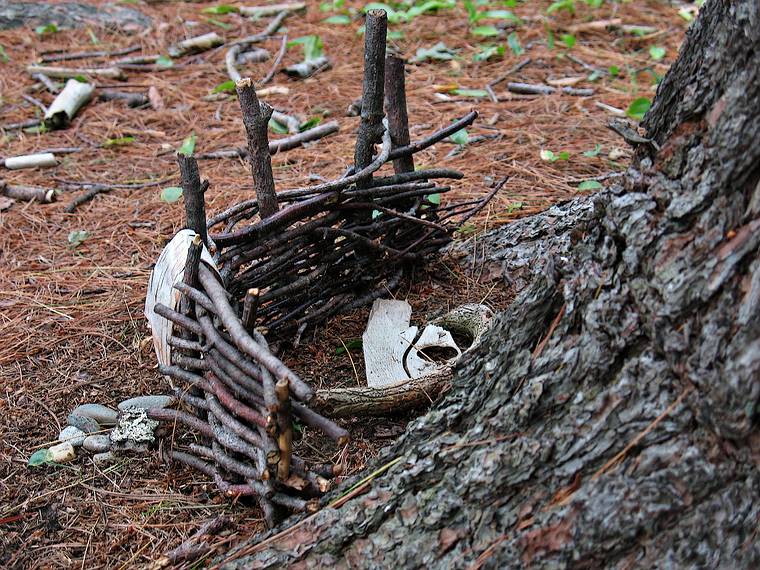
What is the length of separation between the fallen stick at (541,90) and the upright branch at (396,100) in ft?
7.33

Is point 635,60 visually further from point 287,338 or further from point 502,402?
point 502,402

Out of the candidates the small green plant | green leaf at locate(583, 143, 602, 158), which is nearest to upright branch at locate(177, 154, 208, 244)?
the small green plant

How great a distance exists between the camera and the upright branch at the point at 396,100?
279cm

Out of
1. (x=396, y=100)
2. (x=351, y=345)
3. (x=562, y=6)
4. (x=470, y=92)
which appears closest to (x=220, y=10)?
(x=470, y=92)

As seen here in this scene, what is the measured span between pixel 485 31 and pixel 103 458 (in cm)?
435

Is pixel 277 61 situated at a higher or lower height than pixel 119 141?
higher

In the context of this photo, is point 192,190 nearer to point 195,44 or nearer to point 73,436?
point 73,436

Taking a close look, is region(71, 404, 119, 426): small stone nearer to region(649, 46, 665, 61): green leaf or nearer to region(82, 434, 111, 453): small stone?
region(82, 434, 111, 453): small stone

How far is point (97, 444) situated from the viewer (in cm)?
235

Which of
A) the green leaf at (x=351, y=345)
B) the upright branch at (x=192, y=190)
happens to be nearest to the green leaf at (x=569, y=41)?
the green leaf at (x=351, y=345)

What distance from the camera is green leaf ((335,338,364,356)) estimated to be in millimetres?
2717

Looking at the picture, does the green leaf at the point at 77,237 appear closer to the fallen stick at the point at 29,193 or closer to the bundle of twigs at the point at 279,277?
the fallen stick at the point at 29,193

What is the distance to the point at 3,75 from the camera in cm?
530

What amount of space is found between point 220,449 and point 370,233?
1015 mm
